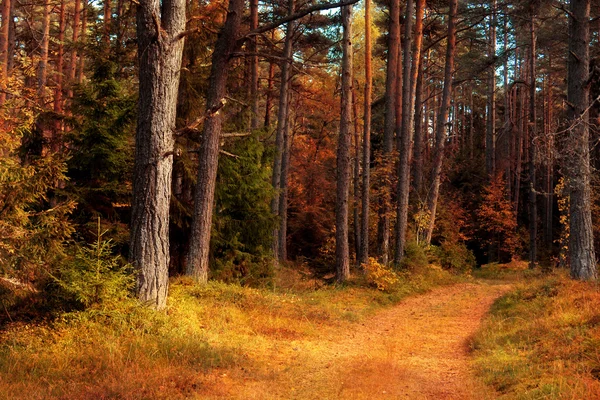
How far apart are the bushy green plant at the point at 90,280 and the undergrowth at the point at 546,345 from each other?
497 cm

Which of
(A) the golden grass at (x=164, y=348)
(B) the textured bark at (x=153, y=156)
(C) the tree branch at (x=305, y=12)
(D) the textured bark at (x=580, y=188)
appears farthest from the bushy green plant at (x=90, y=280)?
(D) the textured bark at (x=580, y=188)

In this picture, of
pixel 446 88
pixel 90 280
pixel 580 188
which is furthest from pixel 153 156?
pixel 446 88

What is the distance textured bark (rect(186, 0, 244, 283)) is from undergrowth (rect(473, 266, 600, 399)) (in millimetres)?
5502

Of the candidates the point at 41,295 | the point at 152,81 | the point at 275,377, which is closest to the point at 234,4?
the point at 152,81

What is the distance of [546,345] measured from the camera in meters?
6.73

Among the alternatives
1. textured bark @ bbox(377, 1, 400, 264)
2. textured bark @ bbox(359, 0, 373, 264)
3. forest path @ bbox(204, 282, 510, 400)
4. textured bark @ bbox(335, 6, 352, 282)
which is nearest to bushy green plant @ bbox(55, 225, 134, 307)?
forest path @ bbox(204, 282, 510, 400)

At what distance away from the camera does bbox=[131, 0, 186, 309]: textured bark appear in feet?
24.1

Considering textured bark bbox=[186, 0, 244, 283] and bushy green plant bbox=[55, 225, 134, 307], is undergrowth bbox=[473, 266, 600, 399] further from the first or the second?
textured bark bbox=[186, 0, 244, 283]

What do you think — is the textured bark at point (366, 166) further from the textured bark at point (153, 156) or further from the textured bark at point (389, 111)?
the textured bark at point (153, 156)

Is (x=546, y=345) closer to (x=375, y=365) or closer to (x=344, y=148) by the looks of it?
(x=375, y=365)

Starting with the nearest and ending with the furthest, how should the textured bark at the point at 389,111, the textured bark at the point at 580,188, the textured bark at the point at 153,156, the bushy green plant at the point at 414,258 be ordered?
the textured bark at the point at 153,156 < the textured bark at the point at 580,188 < the bushy green plant at the point at 414,258 < the textured bark at the point at 389,111

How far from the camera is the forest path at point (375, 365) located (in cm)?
549

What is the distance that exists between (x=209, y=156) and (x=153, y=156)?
2768 millimetres

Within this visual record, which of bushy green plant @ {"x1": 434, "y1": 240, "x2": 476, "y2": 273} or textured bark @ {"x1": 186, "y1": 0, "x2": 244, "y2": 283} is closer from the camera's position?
textured bark @ {"x1": 186, "y1": 0, "x2": 244, "y2": 283}
